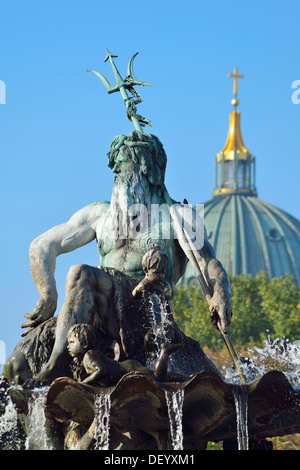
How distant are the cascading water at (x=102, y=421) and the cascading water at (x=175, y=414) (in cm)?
51

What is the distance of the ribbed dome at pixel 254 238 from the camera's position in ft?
351

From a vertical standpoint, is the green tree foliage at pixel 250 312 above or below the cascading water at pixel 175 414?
above

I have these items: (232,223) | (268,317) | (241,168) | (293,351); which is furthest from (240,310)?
(241,168)

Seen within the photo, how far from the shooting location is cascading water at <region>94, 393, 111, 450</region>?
40.8 ft

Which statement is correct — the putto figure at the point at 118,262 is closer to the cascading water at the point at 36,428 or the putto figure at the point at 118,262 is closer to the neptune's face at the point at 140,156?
the neptune's face at the point at 140,156

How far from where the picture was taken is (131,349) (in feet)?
44.4

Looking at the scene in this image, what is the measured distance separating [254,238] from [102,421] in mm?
98019

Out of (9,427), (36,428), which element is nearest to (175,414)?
(36,428)

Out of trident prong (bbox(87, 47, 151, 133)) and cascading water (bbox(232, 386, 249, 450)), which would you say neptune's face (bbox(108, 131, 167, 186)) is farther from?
cascading water (bbox(232, 386, 249, 450))

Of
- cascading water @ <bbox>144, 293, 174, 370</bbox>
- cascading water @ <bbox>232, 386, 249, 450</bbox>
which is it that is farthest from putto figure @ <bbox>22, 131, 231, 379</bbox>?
cascading water @ <bbox>232, 386, 249, 450</bbox>

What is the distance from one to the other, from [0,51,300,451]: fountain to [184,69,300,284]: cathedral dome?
274 ft

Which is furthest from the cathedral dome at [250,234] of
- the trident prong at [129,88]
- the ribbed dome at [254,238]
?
the trident prong at [129,88]

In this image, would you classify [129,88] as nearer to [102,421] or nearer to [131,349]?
[131,349]

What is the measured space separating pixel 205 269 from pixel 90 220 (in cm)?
133
